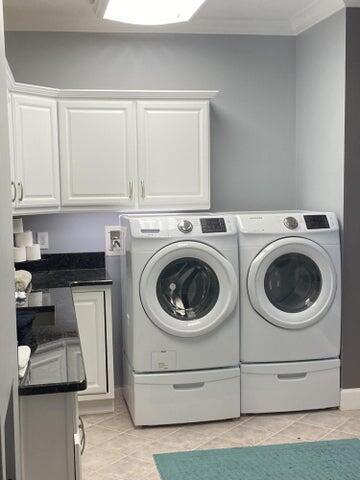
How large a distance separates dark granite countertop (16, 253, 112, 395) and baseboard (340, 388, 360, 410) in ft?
5.29

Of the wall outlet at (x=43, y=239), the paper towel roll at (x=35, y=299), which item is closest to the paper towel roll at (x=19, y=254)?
the wall outlet at (x=43, y=239)

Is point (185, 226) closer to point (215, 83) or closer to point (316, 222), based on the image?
point (316, 222)

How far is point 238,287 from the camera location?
3547 mm

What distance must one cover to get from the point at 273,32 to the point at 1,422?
393cm

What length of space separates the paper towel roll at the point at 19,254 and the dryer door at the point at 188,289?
33.5 inches

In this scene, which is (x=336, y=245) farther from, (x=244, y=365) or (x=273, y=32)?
(x=273, y=32)

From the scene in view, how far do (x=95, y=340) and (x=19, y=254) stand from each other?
72 cm

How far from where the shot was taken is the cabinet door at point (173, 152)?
12.6ft

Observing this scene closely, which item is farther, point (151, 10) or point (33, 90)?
point (33, 90)

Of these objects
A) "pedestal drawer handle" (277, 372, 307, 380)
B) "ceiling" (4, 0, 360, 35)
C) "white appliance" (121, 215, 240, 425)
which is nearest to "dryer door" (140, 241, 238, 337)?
"white appliance" (121, 215, 240, 425)

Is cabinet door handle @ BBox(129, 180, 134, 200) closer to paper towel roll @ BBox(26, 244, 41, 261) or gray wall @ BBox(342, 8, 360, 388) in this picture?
paper towel roll @ BBox(26, 244, 41, 261)

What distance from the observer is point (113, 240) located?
410 cm

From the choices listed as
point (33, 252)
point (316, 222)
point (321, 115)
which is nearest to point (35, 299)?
point (33, 252)

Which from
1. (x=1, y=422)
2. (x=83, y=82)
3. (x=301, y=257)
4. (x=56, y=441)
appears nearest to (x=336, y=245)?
(x=301, y=257)
